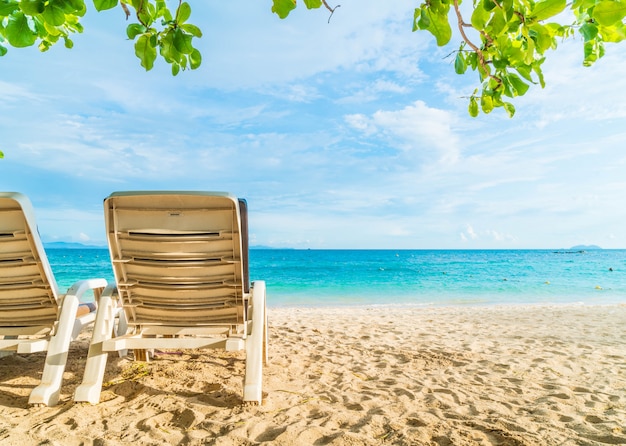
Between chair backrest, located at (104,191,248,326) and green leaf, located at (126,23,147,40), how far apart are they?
1.14m

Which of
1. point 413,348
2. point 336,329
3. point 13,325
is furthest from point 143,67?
point 336,329

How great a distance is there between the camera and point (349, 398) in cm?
294

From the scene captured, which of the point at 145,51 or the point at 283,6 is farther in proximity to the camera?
the point at 145,51

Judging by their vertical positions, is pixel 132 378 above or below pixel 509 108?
below

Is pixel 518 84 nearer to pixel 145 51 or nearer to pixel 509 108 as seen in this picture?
pixel 509 108

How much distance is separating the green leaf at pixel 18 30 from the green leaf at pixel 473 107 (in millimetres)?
1959

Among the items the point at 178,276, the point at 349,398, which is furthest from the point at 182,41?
the point at 349,398

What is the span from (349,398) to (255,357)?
0.74 m

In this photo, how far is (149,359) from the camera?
3.86 metres

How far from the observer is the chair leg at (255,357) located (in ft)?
8.91

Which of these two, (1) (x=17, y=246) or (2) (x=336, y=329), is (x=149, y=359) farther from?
(2) (x=336, y=329)

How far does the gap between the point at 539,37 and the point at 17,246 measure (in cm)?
333

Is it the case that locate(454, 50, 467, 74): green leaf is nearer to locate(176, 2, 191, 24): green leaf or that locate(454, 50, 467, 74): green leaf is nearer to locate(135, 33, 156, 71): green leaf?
locate(176, 2, 191, 24): green leaf

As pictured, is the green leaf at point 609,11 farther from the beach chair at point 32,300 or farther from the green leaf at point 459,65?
the beach chair at point 32,300
